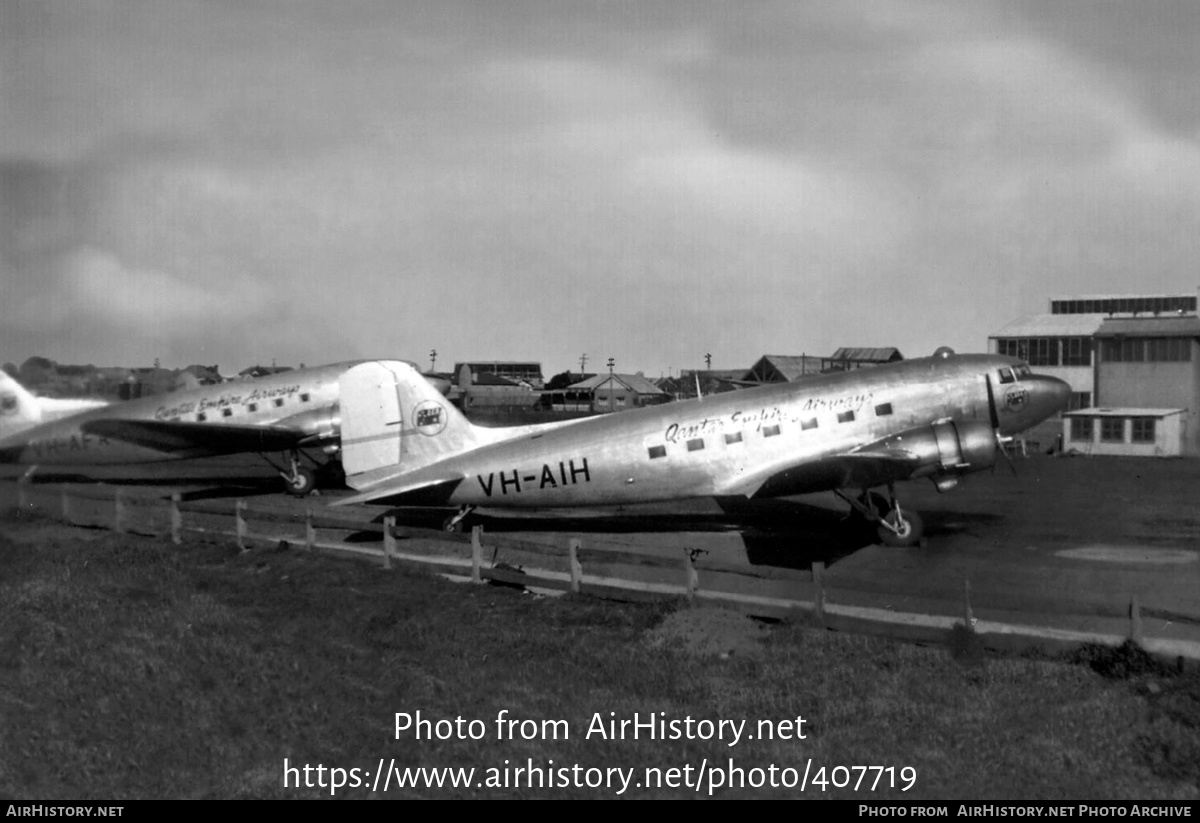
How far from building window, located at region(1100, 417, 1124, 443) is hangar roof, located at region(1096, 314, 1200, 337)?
6281 millimetres

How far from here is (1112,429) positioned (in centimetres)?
4766

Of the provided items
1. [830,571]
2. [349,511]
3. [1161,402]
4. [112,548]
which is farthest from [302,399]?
[1161,402]

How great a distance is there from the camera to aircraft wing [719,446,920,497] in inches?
749

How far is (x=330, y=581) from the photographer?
55.3 ft

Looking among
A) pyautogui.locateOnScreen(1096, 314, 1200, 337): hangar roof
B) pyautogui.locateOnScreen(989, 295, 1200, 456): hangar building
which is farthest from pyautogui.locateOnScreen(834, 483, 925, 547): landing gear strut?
pyautogui.locateOnScreen(1096, 314, 1200, 337): hangar roof

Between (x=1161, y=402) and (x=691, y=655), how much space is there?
48175 mm

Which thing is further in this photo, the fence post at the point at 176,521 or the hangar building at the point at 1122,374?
the hangar building at the point at 1122,374

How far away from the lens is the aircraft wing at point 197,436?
93.1 ft

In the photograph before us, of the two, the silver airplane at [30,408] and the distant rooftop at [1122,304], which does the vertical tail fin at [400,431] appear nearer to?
the silver airplane at [30,408]

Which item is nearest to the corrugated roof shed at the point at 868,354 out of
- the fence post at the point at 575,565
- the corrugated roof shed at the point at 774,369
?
the corrugated roof shed at the point at 774,369

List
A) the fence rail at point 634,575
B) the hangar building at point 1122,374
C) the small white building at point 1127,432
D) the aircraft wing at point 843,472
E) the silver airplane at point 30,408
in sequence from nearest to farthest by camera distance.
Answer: the fence rail at point 634,575
the aircraft wing at point 843,472
the silver airplane at point 30,408
the small white building at point 1127,432
the hangar building at point 1122,374

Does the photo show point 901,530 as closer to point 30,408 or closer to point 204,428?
point 204,428

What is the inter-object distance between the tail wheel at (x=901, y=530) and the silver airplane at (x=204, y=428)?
16657mm

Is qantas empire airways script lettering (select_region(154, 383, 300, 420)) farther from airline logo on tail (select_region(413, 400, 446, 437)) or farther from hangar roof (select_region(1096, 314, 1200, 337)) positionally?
hangar roof (select_region(1096, 314, 1200, 337))
